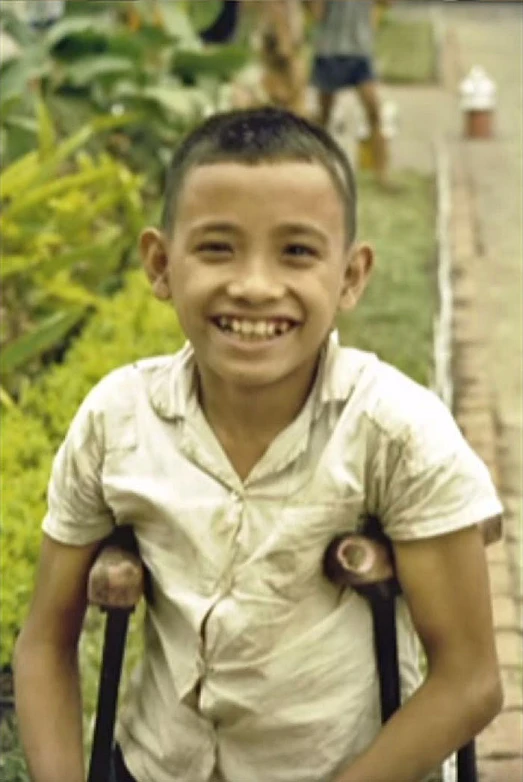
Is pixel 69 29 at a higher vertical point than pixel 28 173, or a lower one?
higher

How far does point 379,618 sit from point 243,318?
0.43 metres

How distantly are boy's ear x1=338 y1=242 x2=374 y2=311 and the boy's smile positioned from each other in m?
0.05

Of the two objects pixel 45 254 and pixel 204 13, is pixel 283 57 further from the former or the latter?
pixel 45 254

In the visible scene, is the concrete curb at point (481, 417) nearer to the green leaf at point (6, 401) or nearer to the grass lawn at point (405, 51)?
the green leaf at point (6, 401)

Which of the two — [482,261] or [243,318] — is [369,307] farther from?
[243,318]

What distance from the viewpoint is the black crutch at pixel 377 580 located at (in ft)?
6.67

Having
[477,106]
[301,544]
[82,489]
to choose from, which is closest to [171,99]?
[477,106]

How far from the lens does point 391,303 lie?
6.58m

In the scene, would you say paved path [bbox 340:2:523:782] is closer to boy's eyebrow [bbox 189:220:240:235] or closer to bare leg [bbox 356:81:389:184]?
bare leg [bbox 356:81:389:184]

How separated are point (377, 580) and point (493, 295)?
5.27 metres

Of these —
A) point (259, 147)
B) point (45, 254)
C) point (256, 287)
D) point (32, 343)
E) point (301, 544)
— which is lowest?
point (32, 343)

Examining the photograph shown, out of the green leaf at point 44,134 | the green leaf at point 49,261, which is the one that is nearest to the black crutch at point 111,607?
the green leaf at point 49,261

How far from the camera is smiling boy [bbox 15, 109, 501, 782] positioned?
2037mm

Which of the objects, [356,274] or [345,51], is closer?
[356,274]
